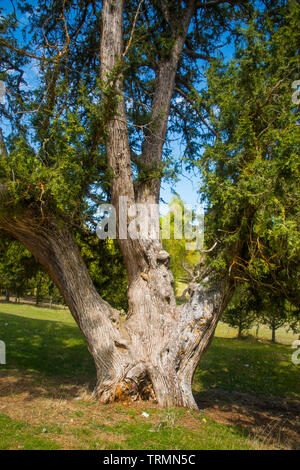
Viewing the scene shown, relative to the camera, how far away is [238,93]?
489 cm

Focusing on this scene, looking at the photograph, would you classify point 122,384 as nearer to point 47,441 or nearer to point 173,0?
point 47,441

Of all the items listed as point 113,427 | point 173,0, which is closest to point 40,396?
point 113,427

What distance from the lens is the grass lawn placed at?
3508 millimetres

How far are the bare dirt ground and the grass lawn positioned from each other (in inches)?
0.6

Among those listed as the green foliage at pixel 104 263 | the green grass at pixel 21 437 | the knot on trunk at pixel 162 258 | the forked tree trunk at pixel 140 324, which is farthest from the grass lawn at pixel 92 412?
the knot on trunk at pixel 162 258

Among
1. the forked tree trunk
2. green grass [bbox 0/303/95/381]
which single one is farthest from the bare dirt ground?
green grass [bbox 0/303/95/381]

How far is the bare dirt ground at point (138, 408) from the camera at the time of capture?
414 cm

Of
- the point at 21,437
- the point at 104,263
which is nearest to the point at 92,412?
the point at 21,437

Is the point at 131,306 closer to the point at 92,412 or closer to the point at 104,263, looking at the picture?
the point at 92,412

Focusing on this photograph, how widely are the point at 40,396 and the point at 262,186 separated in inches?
182

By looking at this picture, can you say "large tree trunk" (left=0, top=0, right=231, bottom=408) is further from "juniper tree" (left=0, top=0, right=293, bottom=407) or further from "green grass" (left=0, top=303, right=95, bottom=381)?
"green grass" (left=0, top=303, right=95, bottom=381)

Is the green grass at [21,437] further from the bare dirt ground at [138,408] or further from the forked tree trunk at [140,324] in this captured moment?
the forked tree trunk at [140,324]

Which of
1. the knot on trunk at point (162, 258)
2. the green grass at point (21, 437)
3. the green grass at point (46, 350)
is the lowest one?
the green grass at point (46, 350)

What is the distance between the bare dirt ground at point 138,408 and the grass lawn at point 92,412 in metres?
0.01
